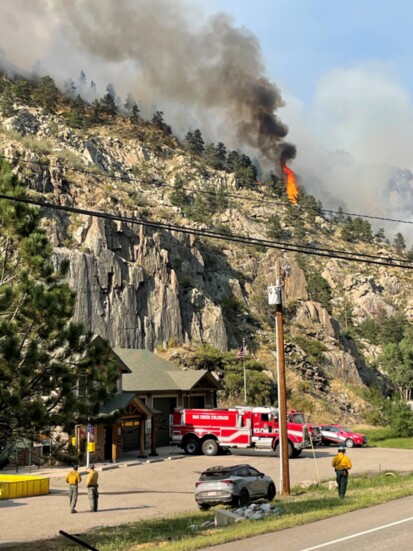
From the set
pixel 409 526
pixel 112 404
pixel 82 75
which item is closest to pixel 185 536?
pixel 409 526

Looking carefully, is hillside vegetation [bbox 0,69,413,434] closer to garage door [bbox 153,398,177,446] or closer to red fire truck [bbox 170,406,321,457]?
red fire truck [bbox 170,406,321,457]

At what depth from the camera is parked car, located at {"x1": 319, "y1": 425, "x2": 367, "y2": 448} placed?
4944cm

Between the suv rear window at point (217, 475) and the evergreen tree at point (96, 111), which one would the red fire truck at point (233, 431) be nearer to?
the suv rear window at point (217, 475)

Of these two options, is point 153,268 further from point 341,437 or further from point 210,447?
point 210,447

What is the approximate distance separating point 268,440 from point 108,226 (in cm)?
4179

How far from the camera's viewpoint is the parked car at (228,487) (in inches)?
861

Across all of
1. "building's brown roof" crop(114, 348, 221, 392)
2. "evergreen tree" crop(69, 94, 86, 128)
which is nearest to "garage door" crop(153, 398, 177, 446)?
"building's brown roof" crop(114, 348, 221, 392)

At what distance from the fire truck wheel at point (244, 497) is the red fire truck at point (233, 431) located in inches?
723

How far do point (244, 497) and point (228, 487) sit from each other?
33.2 inches

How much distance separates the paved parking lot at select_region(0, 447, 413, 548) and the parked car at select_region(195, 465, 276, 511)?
1360mm

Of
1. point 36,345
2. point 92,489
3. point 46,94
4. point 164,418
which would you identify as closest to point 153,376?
point 164,418

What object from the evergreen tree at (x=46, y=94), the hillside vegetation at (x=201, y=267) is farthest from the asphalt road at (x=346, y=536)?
the evergreen tree at (x=46, y=94)

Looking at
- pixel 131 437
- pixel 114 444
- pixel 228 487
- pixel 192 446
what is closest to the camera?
pixel 228 487

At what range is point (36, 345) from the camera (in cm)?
1498
